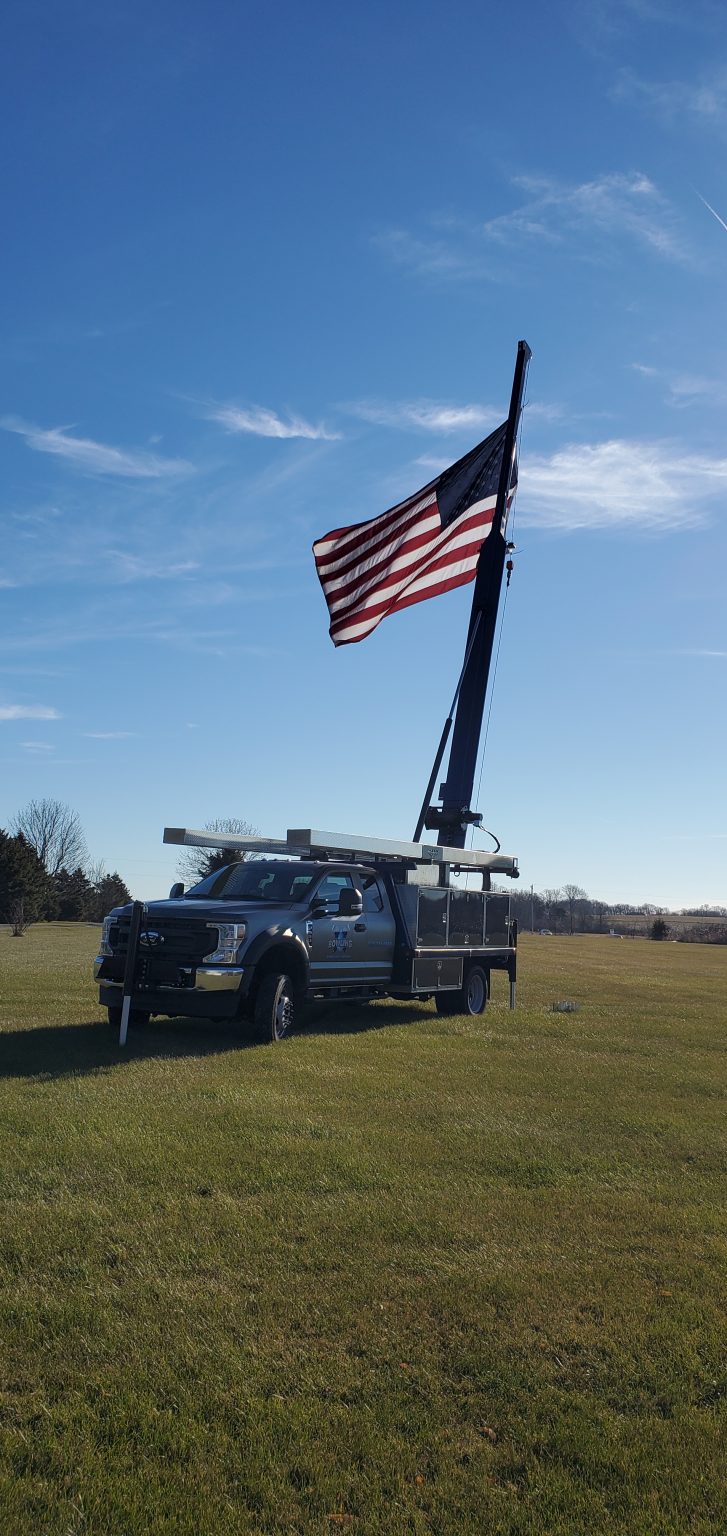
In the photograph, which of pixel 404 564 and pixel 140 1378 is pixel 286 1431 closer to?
pixel 140 1378

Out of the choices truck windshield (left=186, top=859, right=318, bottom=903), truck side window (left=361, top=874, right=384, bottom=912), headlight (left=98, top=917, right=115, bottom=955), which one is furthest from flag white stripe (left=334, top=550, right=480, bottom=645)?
headlight (left=98, top=917, right=115, bottom=955)

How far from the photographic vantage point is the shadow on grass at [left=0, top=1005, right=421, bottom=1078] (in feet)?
32.1

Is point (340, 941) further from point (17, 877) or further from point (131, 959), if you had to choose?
point (17, 877)

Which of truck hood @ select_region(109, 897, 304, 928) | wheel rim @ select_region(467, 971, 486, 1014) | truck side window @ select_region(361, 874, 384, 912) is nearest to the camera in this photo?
truck hood @ select_region(109, 897, 304, 928)

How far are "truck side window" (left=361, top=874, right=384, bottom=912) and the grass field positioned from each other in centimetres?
415

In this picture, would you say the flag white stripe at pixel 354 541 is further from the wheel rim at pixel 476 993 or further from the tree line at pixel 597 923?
the tree line at pixel 597 923

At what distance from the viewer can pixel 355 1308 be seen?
445 centimetres

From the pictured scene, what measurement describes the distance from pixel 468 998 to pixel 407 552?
6.55 meters

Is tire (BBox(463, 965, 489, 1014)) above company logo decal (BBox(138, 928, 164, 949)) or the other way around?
the other way around

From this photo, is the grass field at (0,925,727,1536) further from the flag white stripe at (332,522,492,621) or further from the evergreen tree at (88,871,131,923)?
the evergreen tree at (88,871,131,923)

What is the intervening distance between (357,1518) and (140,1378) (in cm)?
108

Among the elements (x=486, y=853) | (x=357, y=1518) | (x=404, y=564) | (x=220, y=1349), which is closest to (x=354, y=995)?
(x=486, y=853)

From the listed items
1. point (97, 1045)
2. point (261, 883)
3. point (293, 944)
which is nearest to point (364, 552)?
point (261, 883)

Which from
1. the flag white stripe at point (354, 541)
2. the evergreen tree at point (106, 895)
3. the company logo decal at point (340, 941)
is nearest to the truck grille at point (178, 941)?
the company logo decal at point (340, 941)
